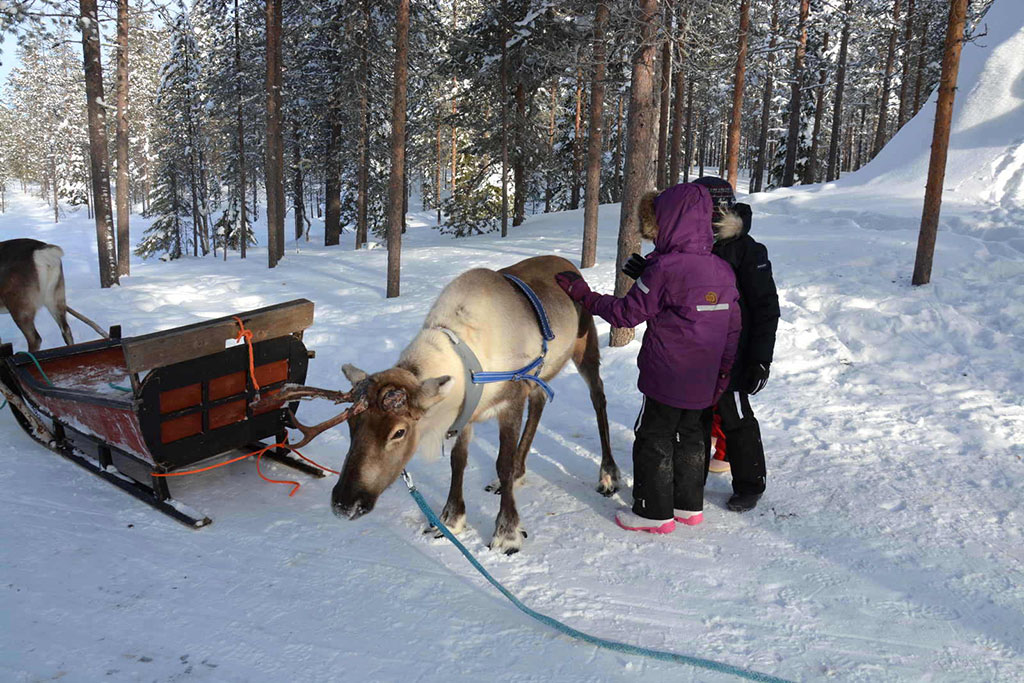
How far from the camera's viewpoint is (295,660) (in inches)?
105

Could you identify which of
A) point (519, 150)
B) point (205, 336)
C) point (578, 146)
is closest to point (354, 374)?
point (205, 336)

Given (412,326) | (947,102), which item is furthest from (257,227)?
(947,102)

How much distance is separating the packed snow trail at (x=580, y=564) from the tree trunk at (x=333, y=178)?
727 inches

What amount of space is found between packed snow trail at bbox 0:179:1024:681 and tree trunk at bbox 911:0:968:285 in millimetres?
1837

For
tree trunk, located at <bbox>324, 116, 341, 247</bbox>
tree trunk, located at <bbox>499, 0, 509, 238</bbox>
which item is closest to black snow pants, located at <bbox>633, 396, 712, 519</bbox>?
tree trunk, located at <bbox>499, 0, 509, 238</bbox>

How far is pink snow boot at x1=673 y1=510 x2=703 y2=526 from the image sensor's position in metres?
3.85

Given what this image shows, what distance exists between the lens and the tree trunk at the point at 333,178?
22281mm

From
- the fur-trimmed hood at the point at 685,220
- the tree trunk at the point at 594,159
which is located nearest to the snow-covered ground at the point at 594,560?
the fur-trimmed hood at the point at 685,220

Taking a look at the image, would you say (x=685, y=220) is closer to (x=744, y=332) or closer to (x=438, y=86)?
(x=744, y=332)

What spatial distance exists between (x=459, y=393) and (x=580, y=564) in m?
1.20

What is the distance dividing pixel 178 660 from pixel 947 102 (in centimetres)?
981

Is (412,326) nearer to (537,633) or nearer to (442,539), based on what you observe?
(442,539)

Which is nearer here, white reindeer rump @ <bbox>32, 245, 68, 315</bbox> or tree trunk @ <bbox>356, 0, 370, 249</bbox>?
white reindeer rump @ <bbox>32, 245, 68, 315</bbox>

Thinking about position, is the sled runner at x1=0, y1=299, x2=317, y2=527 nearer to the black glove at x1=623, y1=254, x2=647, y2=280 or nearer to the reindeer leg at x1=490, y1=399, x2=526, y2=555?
the reindeer leg at x1=490, y1=399, x2=526, y2=555
